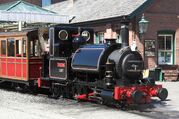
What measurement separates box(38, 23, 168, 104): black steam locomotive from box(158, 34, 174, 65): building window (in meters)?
9.69

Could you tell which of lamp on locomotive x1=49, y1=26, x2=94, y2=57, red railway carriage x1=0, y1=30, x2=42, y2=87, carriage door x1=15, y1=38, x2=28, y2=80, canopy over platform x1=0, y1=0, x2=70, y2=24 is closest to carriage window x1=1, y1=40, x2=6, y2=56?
red railway carriage x1=0, y1=30, x2=42, y2=87

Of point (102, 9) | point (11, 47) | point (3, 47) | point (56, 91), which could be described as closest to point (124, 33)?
point (56, 91)

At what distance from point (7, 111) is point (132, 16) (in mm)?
13003

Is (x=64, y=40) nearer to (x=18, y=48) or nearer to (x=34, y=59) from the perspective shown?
(x=34, y=59)

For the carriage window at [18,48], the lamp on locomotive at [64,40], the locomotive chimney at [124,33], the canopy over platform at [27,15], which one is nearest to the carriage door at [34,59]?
the carriage window at [18,48]

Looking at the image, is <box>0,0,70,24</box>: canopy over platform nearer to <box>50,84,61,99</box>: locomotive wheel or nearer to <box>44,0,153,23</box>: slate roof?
<box>44,0,153,23</box>: slate roof

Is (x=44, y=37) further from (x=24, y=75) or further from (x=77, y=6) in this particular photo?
(x=77, y=6)

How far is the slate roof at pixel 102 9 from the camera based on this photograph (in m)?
24.2

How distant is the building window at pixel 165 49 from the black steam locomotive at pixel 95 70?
31.8 ft

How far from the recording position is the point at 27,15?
80.8 ft

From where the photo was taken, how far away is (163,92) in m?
13.3

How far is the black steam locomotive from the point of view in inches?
514

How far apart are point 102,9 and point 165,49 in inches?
181

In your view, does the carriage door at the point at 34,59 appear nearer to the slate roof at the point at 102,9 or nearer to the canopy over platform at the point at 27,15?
the canopy over platform at the point at 27,15
